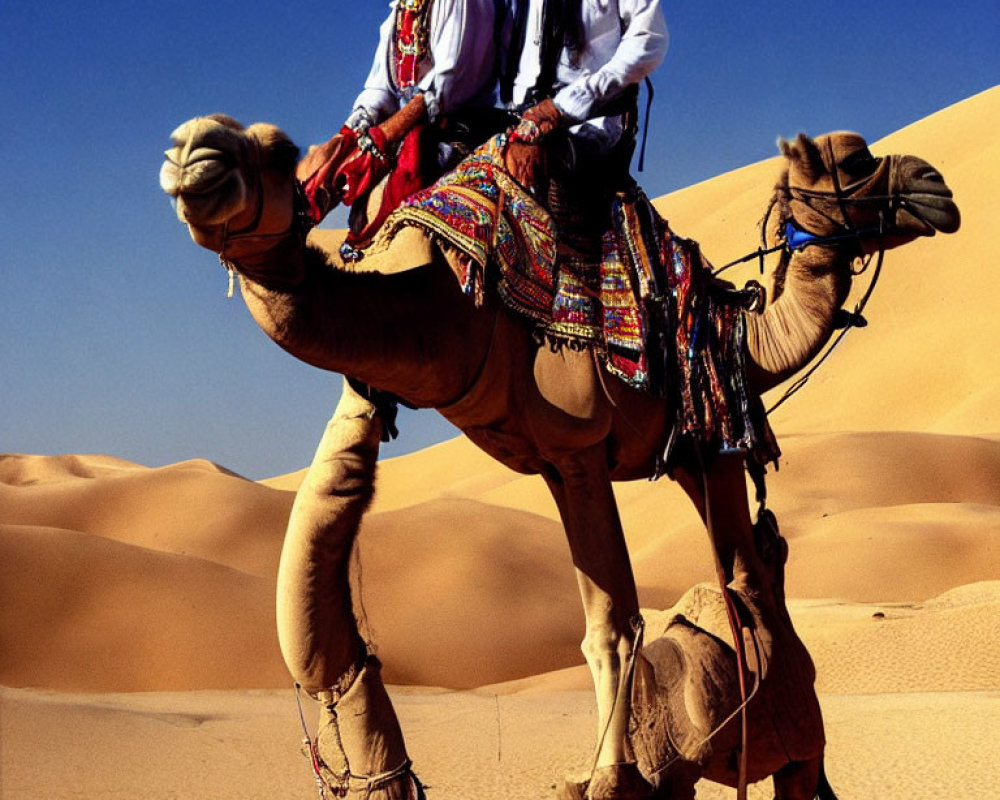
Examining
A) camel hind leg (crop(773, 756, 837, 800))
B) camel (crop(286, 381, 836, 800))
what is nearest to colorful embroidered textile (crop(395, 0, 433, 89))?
camel (crop(286, 381, 836, 800))

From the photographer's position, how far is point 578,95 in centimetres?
461

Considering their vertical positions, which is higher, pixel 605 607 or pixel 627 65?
pixel 627 65

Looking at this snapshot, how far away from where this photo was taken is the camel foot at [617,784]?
4336 millimetres

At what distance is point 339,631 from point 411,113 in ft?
5.30

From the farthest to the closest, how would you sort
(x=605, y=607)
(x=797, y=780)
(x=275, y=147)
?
(x=797, y=780) → (x=605, y=607) → (x=275, y=147)

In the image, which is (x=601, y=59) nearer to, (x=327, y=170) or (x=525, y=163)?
(x=525, y=163)

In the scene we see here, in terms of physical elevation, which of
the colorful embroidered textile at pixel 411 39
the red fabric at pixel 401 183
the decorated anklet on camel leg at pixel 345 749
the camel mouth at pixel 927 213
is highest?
the colorful embroidered textile at pixel 411 39

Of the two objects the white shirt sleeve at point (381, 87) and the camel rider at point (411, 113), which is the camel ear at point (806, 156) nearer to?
the camel rider at point (411, 113)

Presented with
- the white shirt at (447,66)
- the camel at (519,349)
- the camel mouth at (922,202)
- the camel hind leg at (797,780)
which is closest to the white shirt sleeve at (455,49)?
the white shirt at (447,66)

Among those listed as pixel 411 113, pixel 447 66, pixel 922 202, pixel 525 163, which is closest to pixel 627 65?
pixel 525 163

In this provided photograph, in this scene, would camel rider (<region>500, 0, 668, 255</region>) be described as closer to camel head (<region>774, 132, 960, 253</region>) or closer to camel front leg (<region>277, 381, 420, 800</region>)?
camel head (<region>774, 132, 960, 253</region>)

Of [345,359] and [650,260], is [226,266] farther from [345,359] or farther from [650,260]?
[650,260]

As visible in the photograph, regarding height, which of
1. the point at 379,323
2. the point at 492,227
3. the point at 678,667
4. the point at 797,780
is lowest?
the point at 797,780

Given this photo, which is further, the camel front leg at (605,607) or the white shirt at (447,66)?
the white shirt at (447,66)
